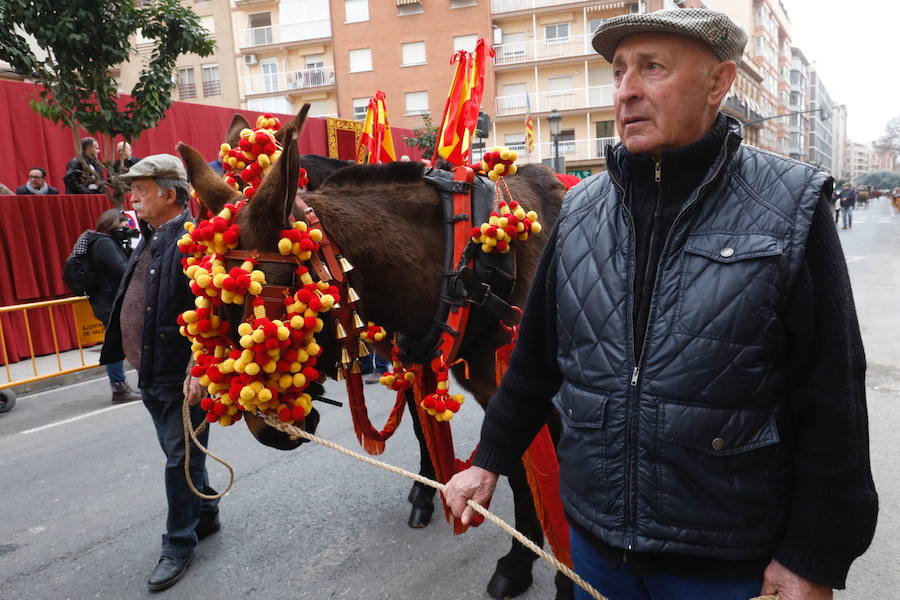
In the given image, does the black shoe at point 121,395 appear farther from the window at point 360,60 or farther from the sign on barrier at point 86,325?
the window at point 360,60

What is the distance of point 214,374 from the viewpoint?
2.03 metres

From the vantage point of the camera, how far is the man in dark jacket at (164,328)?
3096 millimetres

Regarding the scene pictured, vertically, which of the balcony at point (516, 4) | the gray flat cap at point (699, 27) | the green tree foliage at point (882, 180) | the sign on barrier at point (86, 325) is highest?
the balcony at point (516, 4)

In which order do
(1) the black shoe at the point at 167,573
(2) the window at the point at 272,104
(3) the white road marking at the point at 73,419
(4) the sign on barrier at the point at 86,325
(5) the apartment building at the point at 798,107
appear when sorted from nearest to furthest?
(1) the black shoe at the point at 167,573, (3) the white road marking at the point at 73,419, (4) the sign on barrier at the point at 86,325, (2) the window at the point at 272,104, (5) the apartment building at the point at 798,107

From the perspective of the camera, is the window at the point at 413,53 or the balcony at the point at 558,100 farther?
the window at the point at 413,53

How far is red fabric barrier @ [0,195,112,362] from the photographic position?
8320mm

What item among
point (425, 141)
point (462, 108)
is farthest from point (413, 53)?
point (462, 108)

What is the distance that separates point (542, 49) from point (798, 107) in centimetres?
6344

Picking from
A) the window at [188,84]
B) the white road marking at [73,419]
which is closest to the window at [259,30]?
the window at [188,84]

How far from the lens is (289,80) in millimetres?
36344

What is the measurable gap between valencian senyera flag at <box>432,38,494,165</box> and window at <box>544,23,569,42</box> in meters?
33.7

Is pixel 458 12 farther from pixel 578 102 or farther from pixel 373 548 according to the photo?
pixel 373 548

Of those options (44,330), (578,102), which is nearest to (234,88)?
(578,102)

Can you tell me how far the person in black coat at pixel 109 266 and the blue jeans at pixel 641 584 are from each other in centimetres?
591
